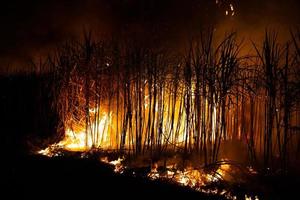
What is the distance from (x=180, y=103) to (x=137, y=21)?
610cm

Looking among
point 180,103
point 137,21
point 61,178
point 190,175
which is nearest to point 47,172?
point 61,178

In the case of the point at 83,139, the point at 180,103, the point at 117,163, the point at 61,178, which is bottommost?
the point at 61,178

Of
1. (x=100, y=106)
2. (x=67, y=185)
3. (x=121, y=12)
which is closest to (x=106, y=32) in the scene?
(x=121, y=12)

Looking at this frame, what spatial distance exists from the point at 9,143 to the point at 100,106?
6.08 ft

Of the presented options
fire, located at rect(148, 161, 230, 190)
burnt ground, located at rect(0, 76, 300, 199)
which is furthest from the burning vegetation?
burnt ground, located at rect(0, 76, 300, 199)

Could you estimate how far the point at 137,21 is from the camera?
1176 cm

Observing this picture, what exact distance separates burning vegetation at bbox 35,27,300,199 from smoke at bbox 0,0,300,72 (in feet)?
6.41

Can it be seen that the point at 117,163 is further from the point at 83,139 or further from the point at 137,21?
the point at 137,21

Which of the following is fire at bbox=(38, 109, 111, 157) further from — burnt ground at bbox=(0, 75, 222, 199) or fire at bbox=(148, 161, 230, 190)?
fire at bbox=(148, 161, 230, 190)

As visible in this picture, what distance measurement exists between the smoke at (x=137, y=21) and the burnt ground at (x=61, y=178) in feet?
8.39

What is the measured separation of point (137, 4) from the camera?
471 inches

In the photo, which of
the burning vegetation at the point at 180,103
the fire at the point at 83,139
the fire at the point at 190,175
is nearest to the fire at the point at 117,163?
the burning vegetation at the point at 180,103

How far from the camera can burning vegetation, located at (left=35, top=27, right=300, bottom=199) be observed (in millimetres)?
5383

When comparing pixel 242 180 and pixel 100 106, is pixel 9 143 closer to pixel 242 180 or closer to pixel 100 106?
pixel 100 106
